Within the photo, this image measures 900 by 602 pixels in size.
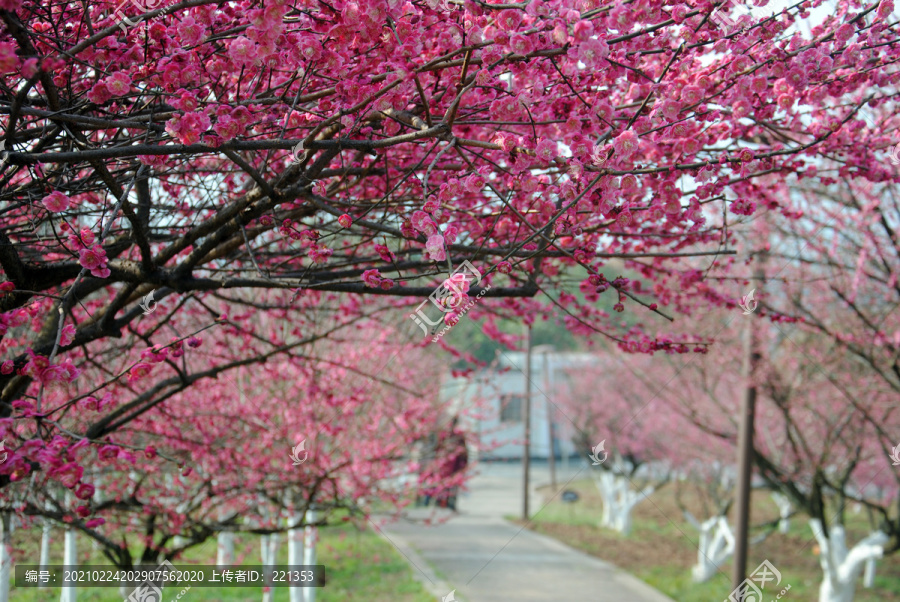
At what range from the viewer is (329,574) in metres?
9.27

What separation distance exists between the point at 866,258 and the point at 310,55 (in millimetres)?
5542

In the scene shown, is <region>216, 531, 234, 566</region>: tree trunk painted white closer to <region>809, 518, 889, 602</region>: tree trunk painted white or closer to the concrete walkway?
the concrete walkway

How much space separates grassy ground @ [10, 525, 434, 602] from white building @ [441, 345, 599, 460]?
6.79 ft

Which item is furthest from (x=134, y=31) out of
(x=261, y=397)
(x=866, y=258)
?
(x=866, y=258)

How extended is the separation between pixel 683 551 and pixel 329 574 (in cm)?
741

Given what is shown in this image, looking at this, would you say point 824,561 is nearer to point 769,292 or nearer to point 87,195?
point 769,292

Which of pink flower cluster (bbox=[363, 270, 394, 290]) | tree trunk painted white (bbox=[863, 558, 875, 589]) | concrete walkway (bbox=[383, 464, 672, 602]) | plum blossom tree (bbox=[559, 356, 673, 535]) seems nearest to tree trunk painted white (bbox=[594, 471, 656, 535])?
plum blossom tree (bbox=[559, 356, 673, 535])

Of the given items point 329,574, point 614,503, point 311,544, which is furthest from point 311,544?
point 614,503

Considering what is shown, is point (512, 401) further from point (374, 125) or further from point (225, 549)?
point (374, 125)

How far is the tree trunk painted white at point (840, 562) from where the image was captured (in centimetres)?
770

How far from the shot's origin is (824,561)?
797 centimetres

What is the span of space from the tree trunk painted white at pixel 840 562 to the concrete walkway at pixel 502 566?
2039 mm

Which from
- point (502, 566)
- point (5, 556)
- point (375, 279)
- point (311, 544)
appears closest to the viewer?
point (375, 279)

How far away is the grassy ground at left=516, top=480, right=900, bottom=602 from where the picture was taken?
33.0ft
